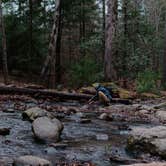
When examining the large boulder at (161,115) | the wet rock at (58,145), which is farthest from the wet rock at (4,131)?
the large boulder at (161,115)

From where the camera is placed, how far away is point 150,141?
7328 mm

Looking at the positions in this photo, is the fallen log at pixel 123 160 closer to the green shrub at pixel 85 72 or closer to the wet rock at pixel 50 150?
the wet rock at pixel 50 150

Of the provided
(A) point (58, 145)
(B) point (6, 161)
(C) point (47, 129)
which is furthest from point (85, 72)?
(B) point (6, 161)

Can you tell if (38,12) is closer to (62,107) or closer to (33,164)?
(62,107)

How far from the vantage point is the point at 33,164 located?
6000 millimetres

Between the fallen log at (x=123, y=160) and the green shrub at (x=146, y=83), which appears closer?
the fallen log at (x=123, y=160)

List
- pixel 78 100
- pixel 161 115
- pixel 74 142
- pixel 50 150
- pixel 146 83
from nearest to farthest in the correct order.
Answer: pixel 50 150, pixel 74 142, pixel 161 115, pixel 78 100, pixel 146 83

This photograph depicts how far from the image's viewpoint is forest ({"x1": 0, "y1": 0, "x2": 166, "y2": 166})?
A: 7.21 metres

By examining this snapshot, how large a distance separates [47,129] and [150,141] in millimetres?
2077

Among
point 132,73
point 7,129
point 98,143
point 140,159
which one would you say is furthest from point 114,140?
point 132,73

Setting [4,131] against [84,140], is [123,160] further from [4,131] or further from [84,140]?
[4,131]

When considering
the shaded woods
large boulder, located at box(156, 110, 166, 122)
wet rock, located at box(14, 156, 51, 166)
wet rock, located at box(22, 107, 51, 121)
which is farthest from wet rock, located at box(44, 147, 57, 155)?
the shaded woods

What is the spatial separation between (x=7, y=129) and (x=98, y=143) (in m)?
1.91

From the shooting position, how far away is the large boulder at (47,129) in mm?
7918
